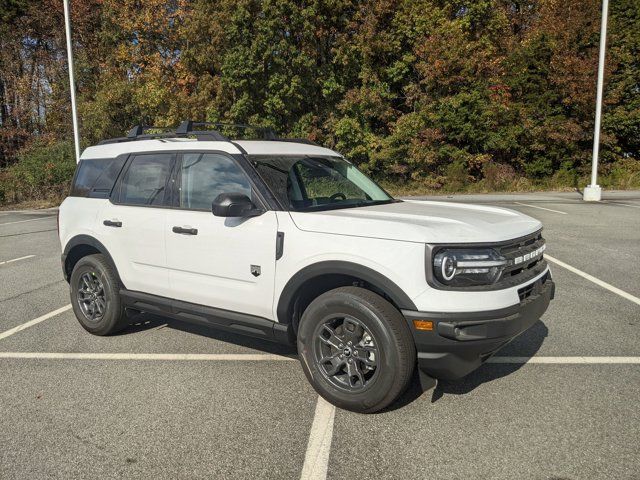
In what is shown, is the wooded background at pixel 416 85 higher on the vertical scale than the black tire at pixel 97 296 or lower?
higher

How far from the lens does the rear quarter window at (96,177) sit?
493cm

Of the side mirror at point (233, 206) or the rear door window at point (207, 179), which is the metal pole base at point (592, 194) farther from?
the side mirror at point (233, 206)

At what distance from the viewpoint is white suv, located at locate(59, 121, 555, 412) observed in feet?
10.1

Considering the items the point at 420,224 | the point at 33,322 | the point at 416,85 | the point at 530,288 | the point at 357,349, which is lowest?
the point at 33,322

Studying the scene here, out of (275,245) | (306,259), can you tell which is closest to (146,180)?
(275,245)

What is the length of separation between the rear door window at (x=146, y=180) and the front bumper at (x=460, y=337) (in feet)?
8.17

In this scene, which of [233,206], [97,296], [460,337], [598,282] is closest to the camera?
[460,337]

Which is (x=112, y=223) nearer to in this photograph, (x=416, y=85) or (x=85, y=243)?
(x=85, y=243)

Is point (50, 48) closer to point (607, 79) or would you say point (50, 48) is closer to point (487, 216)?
point (607, 79)

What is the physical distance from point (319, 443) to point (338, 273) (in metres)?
1.04

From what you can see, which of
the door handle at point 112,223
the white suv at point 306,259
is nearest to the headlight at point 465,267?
the white suv at point 306,259

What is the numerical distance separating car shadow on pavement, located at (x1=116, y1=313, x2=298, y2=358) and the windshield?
1264 mm

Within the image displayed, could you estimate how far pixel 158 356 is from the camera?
4469 millimetres

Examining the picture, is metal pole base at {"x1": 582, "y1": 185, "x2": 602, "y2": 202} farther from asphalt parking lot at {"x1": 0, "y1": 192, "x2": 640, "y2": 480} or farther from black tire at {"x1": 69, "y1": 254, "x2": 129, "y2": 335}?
black tire at {"x1": 69, "y1": 254, "x2": 129, "y2": 335}
